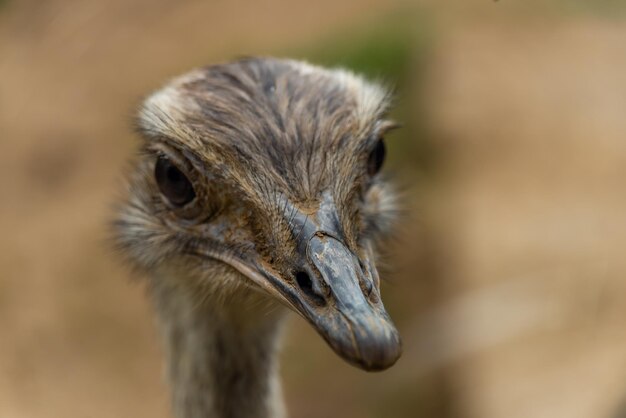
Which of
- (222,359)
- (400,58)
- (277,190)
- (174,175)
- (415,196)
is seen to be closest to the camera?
(277,190)

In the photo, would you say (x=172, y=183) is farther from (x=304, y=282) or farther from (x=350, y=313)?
(x=350, y=313)

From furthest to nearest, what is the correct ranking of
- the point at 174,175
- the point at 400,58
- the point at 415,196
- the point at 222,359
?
the point at 400,58, the point at 415,196, the point at 222,359, the point at 174,175

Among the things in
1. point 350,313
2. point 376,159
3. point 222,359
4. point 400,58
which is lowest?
point 222,359

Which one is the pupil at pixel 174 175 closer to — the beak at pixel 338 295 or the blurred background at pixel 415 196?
the beak at pixel 338 295

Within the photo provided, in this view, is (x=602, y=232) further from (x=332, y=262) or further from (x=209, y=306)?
(x=332, y=262)

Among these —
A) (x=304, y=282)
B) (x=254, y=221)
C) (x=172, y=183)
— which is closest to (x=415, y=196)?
(x=172, y=183)

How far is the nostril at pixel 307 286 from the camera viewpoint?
2148 millimetres

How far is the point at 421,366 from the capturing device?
5.50 meters

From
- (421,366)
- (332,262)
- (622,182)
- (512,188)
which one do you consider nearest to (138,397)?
(421,366)

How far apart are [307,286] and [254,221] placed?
0.96 feet

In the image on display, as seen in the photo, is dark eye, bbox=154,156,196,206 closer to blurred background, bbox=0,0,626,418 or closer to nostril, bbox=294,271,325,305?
nostril, bbox=294,271,325,305

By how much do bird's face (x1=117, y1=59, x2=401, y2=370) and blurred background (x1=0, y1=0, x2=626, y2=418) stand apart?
1.83 meters

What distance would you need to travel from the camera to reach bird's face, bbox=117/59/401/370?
2146 mm

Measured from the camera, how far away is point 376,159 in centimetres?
275
